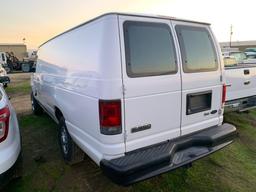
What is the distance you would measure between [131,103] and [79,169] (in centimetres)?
191

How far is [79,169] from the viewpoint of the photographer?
383 cm

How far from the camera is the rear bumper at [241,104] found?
4.94 m

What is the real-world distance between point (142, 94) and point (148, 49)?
57 cm

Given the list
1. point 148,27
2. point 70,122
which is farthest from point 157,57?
point 70,122

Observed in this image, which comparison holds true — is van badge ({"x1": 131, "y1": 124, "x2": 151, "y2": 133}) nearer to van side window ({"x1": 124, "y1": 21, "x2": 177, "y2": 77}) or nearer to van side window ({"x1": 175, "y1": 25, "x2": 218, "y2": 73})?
van side window ({"x1": 124, "y1": 21, "x2": 177, "y2": 77})

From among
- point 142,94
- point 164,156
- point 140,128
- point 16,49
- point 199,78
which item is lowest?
point 164,156

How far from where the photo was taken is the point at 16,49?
42.8 meters

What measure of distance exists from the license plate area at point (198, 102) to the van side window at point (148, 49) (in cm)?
52

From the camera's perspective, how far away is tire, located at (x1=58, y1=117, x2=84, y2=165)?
12.1ft

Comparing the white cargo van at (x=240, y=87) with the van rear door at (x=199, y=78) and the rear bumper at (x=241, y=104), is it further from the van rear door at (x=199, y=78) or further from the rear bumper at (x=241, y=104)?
the van rear door at (x=199, y=78)

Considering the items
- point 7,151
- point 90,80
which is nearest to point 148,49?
point 90,80

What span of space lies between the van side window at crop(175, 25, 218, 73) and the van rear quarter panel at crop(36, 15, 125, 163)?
107 cm

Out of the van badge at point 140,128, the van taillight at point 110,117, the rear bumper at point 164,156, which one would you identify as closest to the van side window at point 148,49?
the van taillight at point 110,117

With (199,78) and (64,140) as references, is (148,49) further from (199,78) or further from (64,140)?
(64,140)
